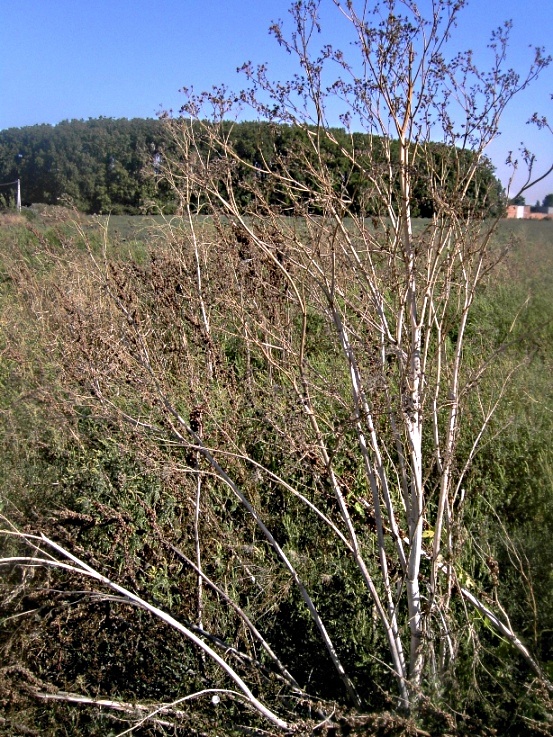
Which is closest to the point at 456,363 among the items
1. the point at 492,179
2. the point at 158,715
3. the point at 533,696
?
the point at 492,179

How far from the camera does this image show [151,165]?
4.00 m

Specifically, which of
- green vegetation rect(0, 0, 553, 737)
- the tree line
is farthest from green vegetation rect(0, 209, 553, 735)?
the tree line

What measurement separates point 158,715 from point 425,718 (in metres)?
1.00

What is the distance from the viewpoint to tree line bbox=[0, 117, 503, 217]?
Result: 2.79m

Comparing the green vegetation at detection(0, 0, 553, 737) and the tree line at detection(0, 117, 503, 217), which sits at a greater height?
the tree line at detection(0, 117, 503, 217)

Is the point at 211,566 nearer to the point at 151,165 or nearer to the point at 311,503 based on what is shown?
the point at 311,503

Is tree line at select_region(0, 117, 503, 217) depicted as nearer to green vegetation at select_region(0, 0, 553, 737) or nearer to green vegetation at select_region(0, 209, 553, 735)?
green vegetation at select_region(0, 0, 553, 737)

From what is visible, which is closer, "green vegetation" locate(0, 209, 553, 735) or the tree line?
"green vegetation" locate(0, 209, 553, 735)

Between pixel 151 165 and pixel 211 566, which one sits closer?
pixel 211 566

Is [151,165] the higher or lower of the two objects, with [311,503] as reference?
higher

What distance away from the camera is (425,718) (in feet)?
7.68

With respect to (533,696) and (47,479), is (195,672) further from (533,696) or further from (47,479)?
(47,479)

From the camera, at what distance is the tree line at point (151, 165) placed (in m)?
2.79

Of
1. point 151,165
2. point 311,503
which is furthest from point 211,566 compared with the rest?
point 151,165
